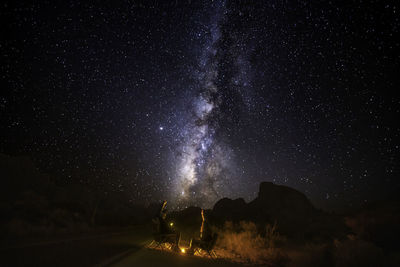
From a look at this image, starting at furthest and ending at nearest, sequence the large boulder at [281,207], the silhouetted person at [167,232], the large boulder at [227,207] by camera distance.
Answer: the large boulder at [227,207] < the large boulder at [281,207] < the silhouetted person at [167,232]

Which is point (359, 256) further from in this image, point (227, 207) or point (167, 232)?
point (227, 207)

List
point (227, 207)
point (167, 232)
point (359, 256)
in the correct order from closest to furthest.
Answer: point (359, 256), point (167, 232), point (227, 207)

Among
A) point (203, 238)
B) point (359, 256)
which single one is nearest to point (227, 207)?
point (203, 238)

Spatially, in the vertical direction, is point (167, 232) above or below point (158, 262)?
above

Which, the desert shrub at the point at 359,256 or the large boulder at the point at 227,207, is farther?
the large boulder at the point at 227,207

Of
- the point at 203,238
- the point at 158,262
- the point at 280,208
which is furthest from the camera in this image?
the point at 280,208

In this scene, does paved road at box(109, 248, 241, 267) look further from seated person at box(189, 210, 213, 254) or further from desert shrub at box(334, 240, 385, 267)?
desert shrub at box(334, 240, 385, 267)

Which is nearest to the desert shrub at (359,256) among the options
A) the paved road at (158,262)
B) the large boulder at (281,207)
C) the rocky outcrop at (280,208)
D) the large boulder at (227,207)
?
the paved road at (158,262)

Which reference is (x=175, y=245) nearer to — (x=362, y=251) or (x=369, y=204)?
(x=362, y=251)

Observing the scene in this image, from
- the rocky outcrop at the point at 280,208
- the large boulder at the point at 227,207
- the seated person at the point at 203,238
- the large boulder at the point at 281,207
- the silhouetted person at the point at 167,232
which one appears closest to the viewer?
the seated person at the point at 203,238

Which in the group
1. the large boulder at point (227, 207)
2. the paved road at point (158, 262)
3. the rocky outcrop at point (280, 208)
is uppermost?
the large boulder at point (227, 207)

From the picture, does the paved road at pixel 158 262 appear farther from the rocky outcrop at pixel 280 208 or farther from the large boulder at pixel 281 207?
the large boulder at pixel 281 207

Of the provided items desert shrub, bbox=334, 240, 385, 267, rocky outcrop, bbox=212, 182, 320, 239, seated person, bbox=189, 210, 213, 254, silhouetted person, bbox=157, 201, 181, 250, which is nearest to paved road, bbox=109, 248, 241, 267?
seated person, bbox=189, 210, 213, 254

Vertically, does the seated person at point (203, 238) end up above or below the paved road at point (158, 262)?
above
